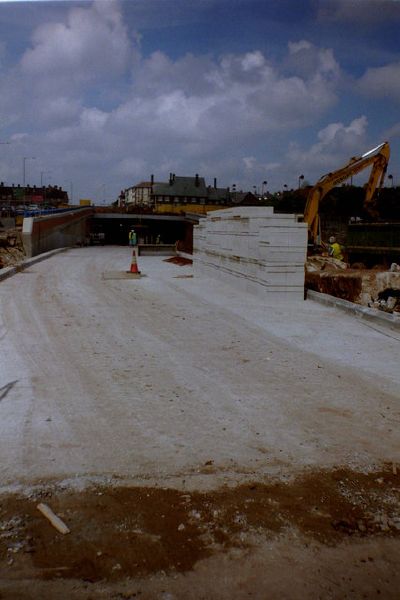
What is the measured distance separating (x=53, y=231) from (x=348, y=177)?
60.3 feet

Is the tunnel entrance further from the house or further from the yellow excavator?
the house

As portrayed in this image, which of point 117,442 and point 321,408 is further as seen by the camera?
point 321,408

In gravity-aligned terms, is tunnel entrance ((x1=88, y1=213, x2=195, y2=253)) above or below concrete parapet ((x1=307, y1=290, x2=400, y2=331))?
above

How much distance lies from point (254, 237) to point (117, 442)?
33.1 feet

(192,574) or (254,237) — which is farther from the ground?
(254,237)

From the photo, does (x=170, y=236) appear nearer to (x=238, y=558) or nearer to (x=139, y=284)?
(x=139, y=284)

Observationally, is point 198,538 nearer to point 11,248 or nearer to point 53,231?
point 11,248

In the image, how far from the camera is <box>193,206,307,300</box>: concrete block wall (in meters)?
13.2

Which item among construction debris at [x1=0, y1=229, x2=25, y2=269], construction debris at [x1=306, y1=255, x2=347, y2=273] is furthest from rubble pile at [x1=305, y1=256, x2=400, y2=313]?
construction debris at [x1=0, y1=229, x2=25, y2=269]

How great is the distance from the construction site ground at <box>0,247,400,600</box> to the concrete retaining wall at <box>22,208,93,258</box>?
1742cm

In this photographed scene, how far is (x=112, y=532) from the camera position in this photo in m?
3.37

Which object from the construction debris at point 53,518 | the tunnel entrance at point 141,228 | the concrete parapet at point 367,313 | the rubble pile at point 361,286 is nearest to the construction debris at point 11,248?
the rubble pile at point 361,286

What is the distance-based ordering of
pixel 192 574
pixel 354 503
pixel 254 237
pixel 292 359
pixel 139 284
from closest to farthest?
pixel 192 574, pixel 354 503, pixel 292 359, pixel 254 237, pixel 139 284

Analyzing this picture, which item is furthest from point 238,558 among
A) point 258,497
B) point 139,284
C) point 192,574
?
point 139,284
